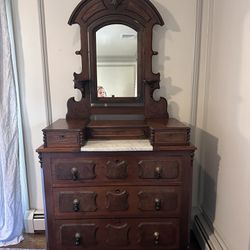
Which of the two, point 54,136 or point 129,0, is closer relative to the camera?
point 54,136

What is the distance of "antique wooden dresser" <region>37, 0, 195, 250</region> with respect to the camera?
60.3 inches

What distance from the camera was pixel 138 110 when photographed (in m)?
1.92

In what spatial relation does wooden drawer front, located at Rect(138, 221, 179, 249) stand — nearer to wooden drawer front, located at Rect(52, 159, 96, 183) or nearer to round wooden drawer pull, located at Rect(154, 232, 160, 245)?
round wooden drawer pull, located at Rect(154, 232, 160, 245)

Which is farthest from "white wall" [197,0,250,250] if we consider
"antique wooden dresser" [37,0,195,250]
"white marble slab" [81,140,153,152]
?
"white marble slab" [81,140,153,152]

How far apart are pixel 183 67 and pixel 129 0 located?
62cm

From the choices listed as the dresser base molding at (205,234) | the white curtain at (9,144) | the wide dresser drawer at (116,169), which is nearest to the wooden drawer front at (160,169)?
the wide dresser drawer at (116,169)

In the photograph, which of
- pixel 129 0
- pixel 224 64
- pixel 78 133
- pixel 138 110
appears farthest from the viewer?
pixel 138 110

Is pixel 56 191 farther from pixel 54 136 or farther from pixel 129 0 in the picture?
pixel 129 0

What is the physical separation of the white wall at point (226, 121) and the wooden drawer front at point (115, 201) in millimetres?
328

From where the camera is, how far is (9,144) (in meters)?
1.85

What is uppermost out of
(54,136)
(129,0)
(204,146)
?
(129,0)

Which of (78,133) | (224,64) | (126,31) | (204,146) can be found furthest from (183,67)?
A: (78,133)

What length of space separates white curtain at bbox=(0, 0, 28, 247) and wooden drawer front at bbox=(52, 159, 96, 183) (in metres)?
0.52

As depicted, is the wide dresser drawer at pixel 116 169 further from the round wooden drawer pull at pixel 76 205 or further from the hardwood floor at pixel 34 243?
the hardwood floor at pixel 34 243
